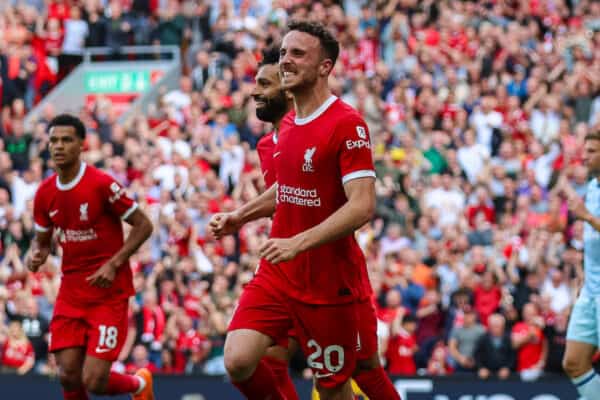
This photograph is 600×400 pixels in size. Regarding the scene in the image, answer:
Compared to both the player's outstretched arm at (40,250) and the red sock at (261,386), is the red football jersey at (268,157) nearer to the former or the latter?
the red sock at (261,386)

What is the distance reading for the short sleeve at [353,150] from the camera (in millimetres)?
7902

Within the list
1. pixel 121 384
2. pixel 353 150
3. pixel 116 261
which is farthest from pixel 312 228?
pixel 121 384

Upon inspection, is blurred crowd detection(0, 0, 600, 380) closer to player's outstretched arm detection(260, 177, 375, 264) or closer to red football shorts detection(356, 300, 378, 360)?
red football shorts detection(356, 300, 378, 360)

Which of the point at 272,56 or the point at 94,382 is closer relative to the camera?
the point at 272,56

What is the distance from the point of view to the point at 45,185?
1079 centimetres

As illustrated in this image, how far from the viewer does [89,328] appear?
34.7 feet

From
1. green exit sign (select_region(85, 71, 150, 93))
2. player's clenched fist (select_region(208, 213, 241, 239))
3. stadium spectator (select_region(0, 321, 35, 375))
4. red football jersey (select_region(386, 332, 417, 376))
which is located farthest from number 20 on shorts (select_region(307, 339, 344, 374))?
green exit sign (select_region(85, 71, 150, 93))

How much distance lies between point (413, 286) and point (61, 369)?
21.8 ft

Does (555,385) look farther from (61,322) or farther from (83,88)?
(83,88)

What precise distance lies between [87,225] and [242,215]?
6.99 ft

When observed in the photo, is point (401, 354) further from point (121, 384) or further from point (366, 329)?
point (366, 329)

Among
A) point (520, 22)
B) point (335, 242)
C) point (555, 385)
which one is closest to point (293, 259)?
point (335, 242)

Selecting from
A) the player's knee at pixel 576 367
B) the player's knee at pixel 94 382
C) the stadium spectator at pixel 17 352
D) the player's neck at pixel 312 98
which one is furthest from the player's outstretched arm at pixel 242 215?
the stadium spectator at pixel 17 352

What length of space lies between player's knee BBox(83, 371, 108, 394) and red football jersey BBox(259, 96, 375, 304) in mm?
2566
